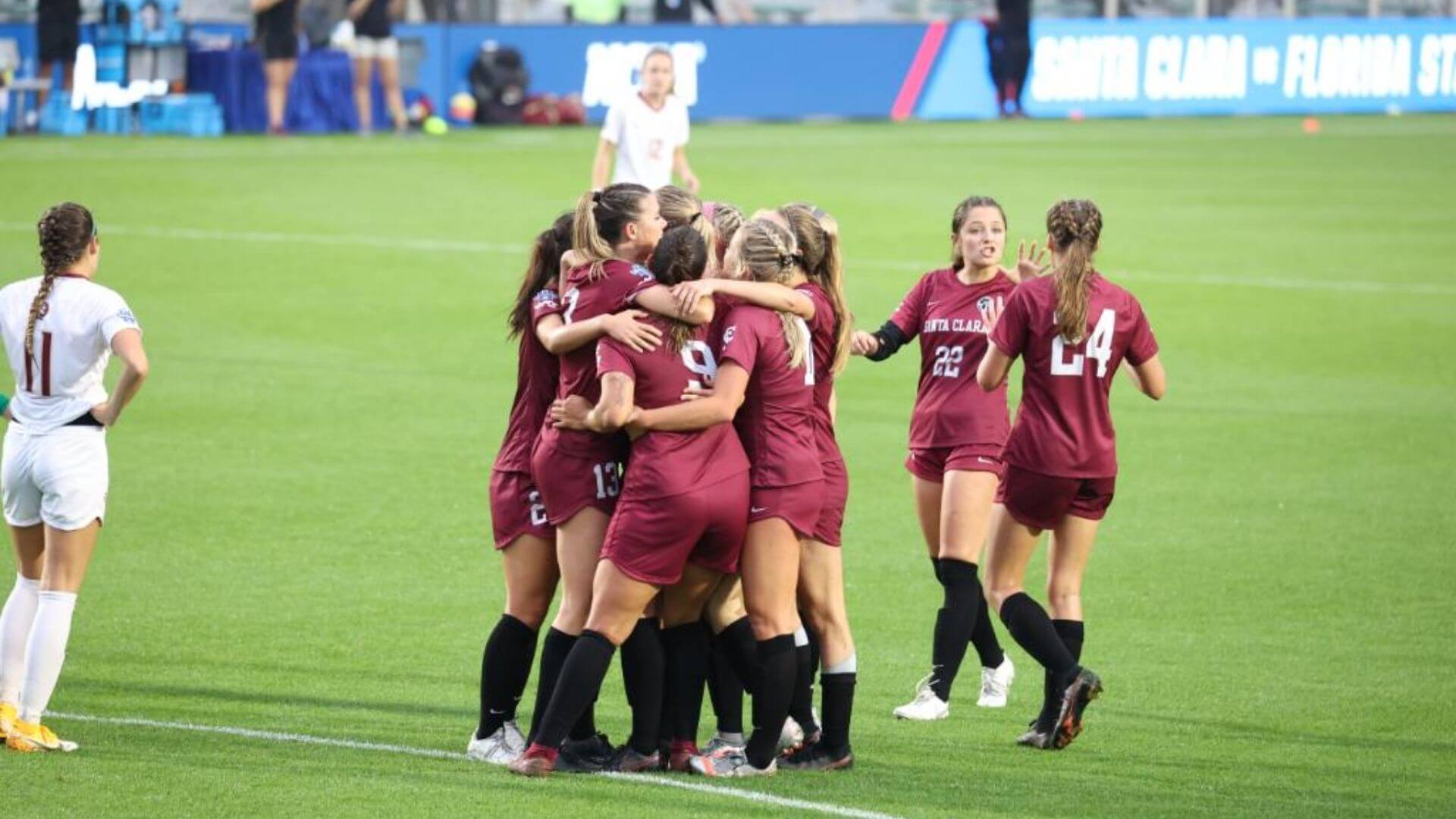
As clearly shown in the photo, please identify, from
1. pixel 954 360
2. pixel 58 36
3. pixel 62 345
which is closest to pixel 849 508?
pixel 954 360

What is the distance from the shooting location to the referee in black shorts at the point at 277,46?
29.2 m

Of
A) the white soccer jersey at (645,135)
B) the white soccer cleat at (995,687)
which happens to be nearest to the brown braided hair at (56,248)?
the white soccer cleat at (995,687)

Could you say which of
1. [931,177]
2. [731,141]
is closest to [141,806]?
[931,177]

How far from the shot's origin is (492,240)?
2203cm

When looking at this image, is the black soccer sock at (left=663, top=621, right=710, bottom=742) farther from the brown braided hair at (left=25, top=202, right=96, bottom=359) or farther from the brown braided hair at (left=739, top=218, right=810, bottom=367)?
the brown braided hair at (left=25, top=202, right=96, bottom=359)

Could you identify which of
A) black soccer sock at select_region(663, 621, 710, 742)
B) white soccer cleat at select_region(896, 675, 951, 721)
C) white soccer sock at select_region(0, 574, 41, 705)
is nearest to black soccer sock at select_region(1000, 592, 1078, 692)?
white soccer cleat at select_region(896, 675, 951, 721)

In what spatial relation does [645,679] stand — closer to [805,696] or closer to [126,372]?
[805,696]

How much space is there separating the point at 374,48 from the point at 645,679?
78.0 feet

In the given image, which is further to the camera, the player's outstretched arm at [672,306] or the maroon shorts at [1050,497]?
the maroon shorts at [1050,497]

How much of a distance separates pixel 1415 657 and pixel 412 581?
15.4ft

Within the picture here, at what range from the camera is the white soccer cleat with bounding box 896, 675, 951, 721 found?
8234 millimetres

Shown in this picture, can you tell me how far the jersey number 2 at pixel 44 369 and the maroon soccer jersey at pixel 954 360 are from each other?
316 cm

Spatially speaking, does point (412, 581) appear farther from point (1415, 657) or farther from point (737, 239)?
point (1415, 657)

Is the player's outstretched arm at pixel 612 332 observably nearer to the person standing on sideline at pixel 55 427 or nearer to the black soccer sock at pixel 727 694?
the black soccer sock at pixel 727 694
